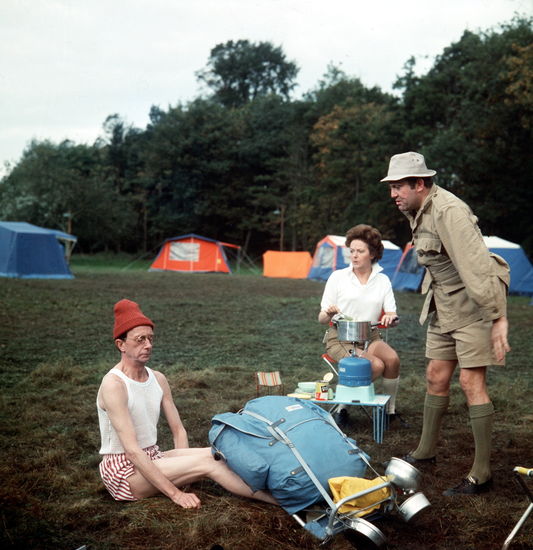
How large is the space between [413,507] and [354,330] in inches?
75.9

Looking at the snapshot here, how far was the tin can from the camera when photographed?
15.3 feet

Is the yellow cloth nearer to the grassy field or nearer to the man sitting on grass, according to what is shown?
the grassy field

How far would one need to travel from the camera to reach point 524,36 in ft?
86.8

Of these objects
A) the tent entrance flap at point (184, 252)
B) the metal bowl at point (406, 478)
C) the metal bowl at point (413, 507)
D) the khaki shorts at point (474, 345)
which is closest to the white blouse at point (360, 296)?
the khaki shorts at point (474, 345)

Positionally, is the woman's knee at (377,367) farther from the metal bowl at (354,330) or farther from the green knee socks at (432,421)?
the green knee socks at (432,421)

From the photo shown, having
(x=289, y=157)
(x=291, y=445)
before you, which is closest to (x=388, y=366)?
(x=291, y=445)

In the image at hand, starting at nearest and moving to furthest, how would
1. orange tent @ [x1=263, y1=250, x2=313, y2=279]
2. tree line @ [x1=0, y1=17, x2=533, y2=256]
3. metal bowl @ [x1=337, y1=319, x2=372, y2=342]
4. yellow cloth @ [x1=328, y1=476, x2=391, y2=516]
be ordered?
yellow cloth @ [x1=328, y1=476, x2=391, y2=516] → metal bowl @ [x1=337, y1=319, x2=372, y2=342] → tree line @ [x1=0, y1=17, x2=533, y2=256] → orange tent @ [x1=263, y1=250, x2=313, y2=279]

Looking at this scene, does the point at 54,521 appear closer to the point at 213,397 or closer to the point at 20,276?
the point at 213,397

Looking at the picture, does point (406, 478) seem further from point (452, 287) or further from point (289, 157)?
point (289, 157)

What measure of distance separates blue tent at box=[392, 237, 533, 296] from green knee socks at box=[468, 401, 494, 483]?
17.0 meters

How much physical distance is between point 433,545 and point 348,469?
0.52 meters

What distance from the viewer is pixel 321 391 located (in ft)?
15.5

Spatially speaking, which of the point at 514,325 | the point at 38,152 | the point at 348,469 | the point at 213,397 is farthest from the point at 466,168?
the point at 38,152

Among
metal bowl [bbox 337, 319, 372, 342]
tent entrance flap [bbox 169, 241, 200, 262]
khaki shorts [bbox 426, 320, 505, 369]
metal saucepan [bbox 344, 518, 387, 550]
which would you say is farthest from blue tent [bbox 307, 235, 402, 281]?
metal saucepan [bbox 344, 518, 387, 550]
